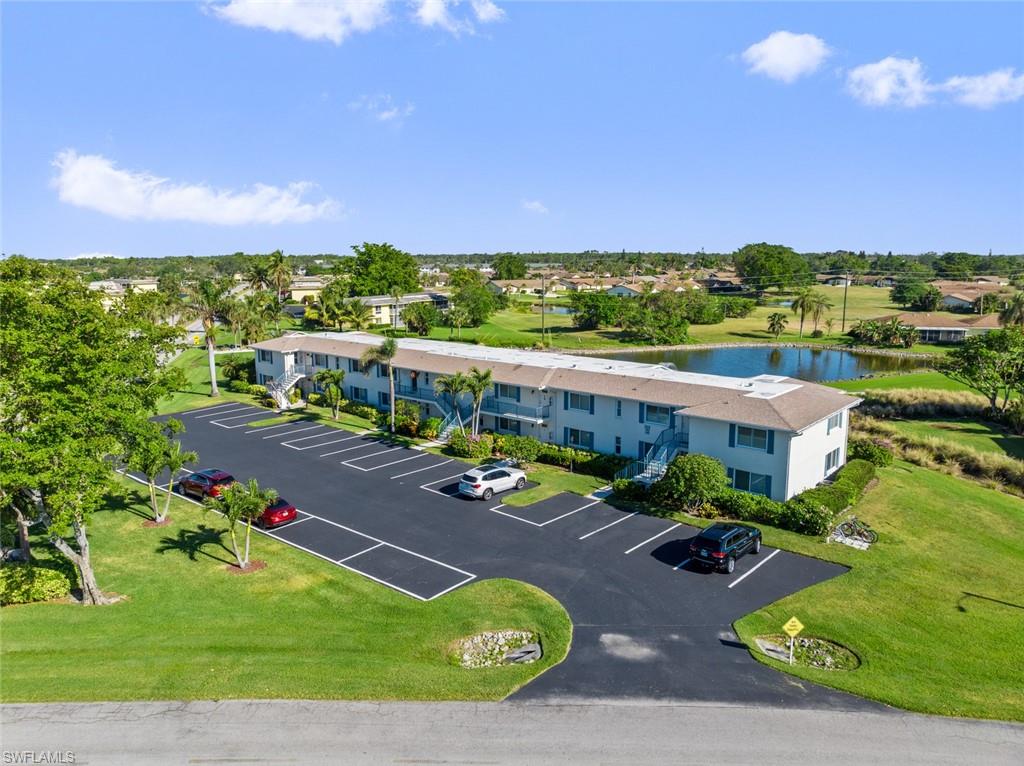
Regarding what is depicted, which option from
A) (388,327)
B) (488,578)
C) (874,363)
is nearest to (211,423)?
(488,578)

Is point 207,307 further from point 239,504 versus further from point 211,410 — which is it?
point 239,504

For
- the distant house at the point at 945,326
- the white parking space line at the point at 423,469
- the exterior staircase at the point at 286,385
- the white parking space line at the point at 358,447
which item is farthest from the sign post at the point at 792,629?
the distant house at the point at 945,326

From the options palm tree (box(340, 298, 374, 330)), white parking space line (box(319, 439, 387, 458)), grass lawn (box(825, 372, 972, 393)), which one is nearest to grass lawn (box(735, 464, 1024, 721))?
white parking space line (box(319, 439, 387, 458))

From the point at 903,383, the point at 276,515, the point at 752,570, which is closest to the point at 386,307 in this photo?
the point at 903,383

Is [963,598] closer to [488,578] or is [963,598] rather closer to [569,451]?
[488,578]

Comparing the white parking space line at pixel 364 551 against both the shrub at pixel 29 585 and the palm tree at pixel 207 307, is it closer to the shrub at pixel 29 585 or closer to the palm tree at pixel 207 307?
the shrub at pixel 29 585

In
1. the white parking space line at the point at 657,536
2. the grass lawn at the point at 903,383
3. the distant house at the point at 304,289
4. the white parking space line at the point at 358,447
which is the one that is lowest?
the grass lawn at the point at 903,383
